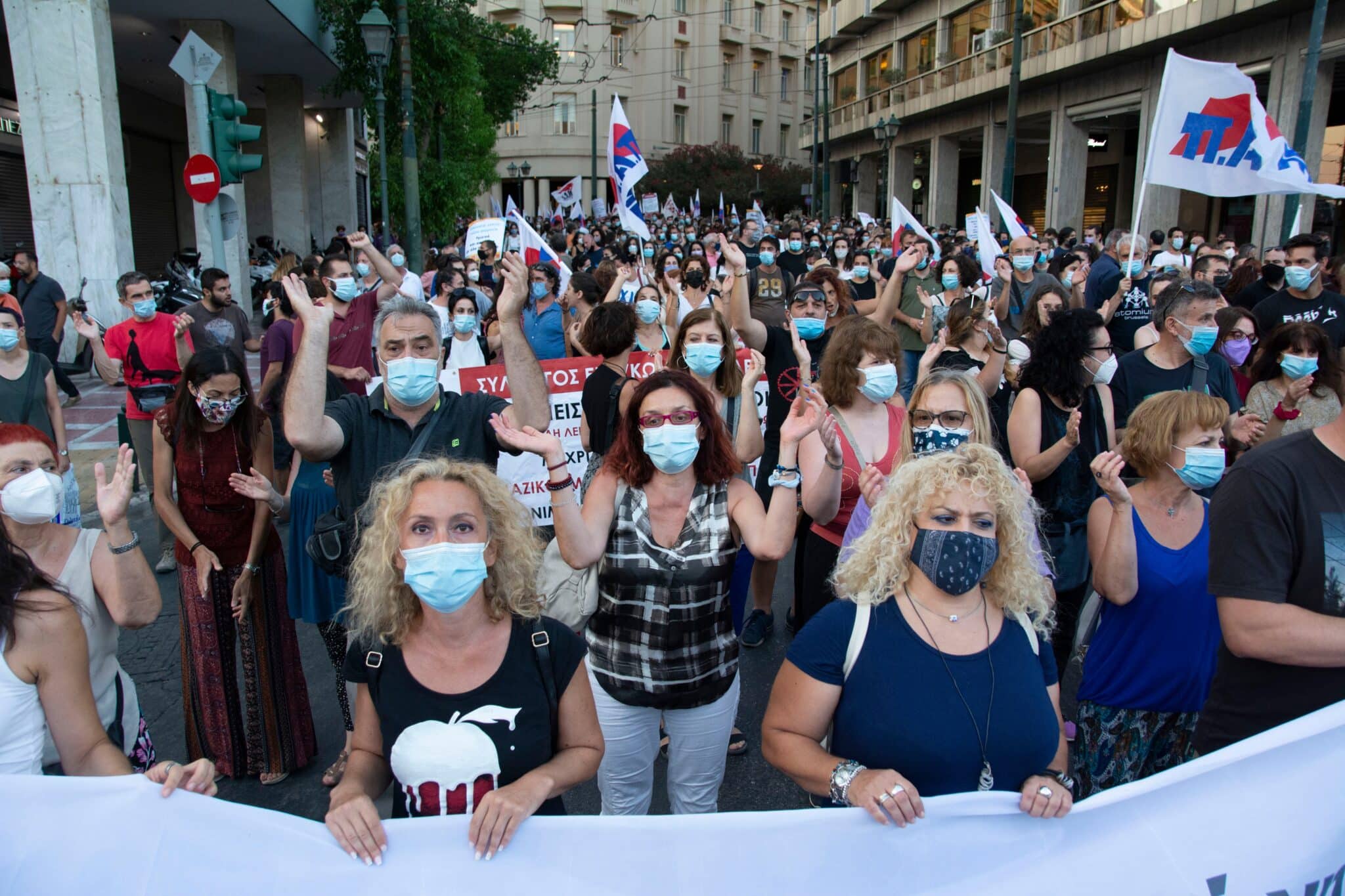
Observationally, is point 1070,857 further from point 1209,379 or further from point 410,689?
point 1209,379

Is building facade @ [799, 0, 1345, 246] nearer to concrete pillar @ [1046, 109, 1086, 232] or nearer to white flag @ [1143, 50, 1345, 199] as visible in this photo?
concrete pillar @ [1046, 109, 1086, 232]

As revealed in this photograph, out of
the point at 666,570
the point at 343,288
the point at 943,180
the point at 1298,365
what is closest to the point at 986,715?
the point at 666,570

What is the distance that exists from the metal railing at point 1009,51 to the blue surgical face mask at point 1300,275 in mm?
17844

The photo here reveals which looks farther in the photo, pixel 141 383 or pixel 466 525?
pixel 141 383

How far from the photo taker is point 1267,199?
19.1m

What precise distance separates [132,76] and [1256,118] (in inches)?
918

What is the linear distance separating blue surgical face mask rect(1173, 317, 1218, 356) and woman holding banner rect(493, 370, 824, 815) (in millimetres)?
2478

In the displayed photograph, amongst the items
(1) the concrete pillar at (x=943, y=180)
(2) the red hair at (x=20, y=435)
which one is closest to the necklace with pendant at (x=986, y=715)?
(2) the red hair at (x=20, y=435)

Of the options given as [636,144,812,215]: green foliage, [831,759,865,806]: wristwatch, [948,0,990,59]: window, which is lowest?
[831,759,865,806]: wristwatch

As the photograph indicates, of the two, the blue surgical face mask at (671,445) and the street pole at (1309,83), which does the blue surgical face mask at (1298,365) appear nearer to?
the blue surgical face mask at (671,445)

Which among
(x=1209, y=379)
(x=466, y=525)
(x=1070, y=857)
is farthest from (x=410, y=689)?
(x=1209, y=379)

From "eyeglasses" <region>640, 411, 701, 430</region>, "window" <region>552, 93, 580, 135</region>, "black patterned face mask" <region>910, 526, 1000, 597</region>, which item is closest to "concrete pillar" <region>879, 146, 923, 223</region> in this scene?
"window" <region>552, 93, 580, 135</region>

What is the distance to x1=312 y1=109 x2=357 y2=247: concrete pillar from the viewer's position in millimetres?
27500

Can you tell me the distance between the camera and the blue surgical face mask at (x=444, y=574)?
229 cm
